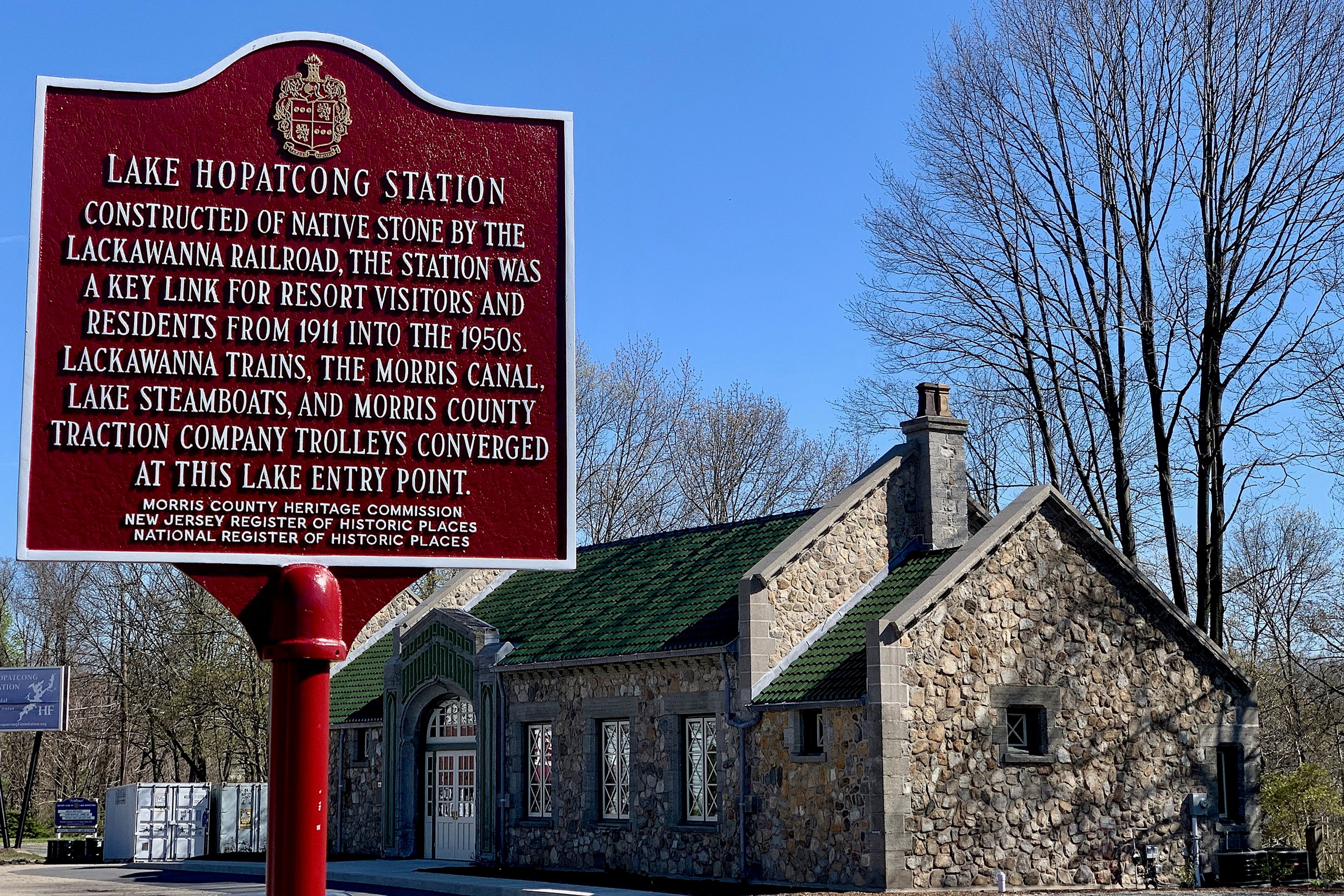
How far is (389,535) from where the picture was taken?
25.1ft

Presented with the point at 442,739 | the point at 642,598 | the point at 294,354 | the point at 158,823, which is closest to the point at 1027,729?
the point at 642,598

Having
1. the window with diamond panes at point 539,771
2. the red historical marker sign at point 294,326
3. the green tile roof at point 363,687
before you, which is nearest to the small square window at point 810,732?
the window with diamond panes at point 539,771

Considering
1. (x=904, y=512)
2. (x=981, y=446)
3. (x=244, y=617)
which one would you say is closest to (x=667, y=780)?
(x=904, y=512)

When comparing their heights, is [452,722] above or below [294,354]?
below

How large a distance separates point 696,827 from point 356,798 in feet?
40.1

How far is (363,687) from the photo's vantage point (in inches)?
1405

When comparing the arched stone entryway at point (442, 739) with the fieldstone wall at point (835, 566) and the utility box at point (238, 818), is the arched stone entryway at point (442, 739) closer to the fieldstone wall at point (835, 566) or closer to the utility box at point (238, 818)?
the fieldstone wall at point (835, 566)

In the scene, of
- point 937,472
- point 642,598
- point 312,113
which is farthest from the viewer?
point 642,598

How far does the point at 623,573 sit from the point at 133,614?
31.1 metres

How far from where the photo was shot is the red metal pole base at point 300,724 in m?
7.49

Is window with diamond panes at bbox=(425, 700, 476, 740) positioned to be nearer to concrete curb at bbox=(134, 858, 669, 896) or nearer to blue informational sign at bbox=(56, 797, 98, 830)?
concrete curb at bbox=(134, 858, 669, 896)

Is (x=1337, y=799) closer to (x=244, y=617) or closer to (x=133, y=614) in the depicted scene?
(x=244, y=617)

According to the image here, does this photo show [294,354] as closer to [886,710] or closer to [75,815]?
[886,710]

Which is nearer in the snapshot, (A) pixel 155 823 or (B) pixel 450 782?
(B) pixel 450 782
